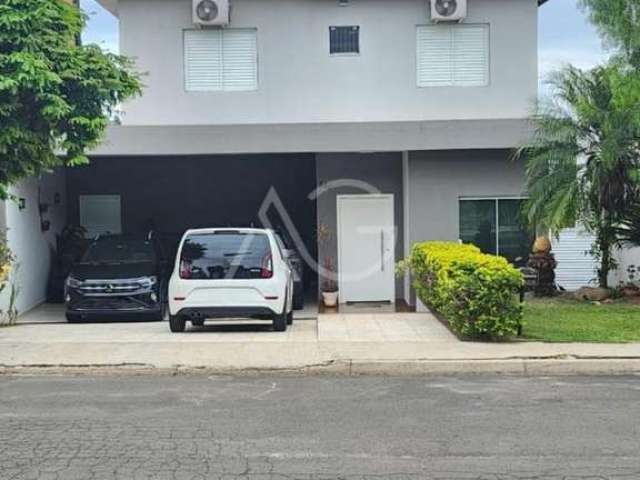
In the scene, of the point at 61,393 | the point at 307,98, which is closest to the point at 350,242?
the point at 307,98

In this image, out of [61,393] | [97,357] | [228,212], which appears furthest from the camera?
[228,212]

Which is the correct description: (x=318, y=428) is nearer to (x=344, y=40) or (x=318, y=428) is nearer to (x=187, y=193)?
(x=344, y=40)

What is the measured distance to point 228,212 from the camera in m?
20.7

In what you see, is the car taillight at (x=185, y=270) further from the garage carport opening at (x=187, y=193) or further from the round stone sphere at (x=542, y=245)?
the garage carport opening at (x=187, y=193)

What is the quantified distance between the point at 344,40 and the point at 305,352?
10.7 m

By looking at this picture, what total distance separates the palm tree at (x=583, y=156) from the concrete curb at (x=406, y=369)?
508 centimetres

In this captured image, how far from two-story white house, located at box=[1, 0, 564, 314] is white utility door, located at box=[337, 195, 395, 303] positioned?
0.10 ft

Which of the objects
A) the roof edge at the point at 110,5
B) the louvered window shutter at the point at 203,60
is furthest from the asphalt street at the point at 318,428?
the roof edge at the point at 110,5

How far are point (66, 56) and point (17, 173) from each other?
1902mm

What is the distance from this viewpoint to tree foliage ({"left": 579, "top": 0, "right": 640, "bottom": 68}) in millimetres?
14359

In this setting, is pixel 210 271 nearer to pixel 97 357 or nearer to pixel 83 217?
pixel 97 357

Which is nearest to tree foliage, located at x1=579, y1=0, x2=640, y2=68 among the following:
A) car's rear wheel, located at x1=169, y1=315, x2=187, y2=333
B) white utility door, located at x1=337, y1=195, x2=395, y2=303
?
white utility door, located at x1=337, y1=195, x2=395, y2=303

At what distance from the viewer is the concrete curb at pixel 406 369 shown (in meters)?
9.50

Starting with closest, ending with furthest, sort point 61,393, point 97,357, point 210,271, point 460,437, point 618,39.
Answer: point 460,437
point 61,393
point 97,357
point 210,271
point 618,39
